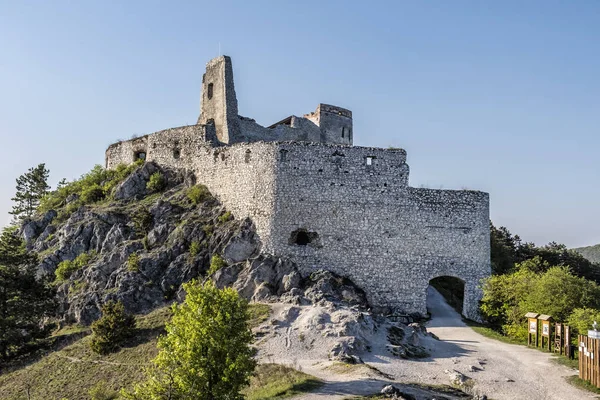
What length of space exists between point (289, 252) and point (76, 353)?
12.0 meters

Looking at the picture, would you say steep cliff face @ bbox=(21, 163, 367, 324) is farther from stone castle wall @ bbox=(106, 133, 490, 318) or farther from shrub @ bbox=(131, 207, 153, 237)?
stone castle wall @ bbox=(106, 133, 490, 318)

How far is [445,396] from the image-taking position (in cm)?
1919

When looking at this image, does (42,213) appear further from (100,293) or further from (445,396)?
(445,396)

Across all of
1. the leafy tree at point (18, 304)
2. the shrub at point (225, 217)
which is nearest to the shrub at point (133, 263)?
the leafy tree at point (18, 304)

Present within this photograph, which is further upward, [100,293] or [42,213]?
[42,213]

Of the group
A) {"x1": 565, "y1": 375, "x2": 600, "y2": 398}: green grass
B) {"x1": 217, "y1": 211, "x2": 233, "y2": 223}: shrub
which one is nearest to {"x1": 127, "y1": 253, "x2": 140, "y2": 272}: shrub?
{"x1": 217, "y1": 211, "x2": 233, "y2": 223}: shrub

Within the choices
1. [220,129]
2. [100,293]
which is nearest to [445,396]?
[100,293]

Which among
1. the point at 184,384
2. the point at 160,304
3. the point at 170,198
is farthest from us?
the point at 170,198

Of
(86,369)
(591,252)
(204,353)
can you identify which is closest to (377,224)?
(86,369)

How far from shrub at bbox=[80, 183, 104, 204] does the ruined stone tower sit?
8872 mm

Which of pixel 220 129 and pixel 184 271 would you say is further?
pixel 220 129

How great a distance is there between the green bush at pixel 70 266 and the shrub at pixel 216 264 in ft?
28.5

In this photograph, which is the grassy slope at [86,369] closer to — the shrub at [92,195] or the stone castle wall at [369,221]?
the stone castle wall at [369,221]

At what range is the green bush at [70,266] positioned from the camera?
35.8 m
